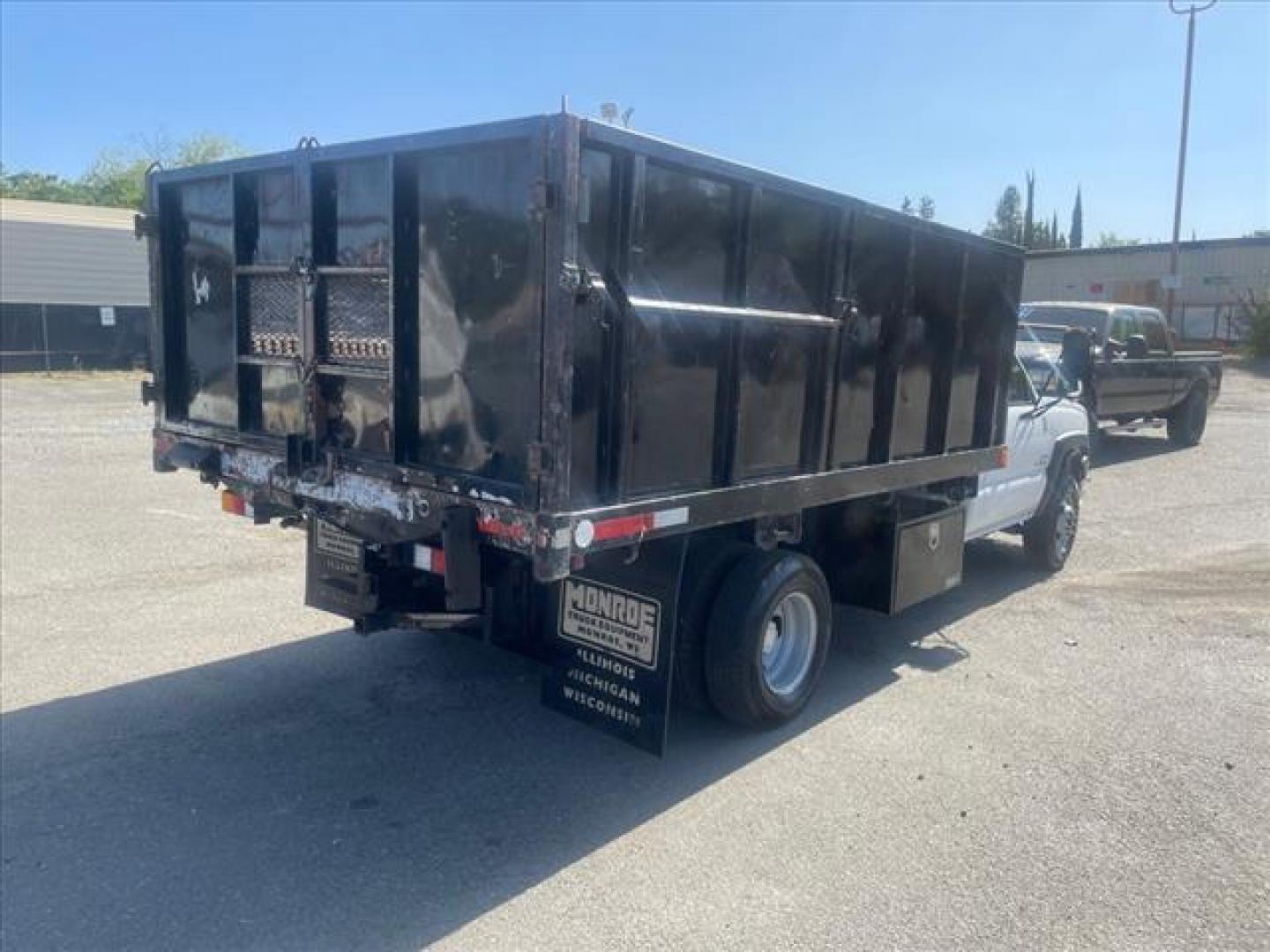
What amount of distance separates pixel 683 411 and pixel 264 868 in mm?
2340

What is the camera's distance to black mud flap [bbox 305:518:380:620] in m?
4.54

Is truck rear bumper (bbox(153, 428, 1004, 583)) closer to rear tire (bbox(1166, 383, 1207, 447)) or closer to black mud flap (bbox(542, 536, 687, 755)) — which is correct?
black mud flap (bbox(542, 536, 687, 755))

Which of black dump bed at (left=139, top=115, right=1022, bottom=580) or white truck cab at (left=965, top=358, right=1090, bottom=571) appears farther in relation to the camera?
white truck cab at (left=965, top=358, right=1090, bottom=571)

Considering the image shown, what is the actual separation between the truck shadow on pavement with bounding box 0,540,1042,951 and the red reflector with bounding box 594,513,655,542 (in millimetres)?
1209

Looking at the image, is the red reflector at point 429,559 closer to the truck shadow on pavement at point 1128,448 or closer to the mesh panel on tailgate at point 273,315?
the mesh panel on tailgate at point 273,315

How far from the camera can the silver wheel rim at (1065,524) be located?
8.49 m

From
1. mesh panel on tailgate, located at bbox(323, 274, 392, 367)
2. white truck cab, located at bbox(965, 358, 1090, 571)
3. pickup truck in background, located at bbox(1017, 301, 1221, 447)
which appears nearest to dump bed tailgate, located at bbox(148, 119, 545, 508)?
mesh panel on tailgate, located at bbox(323, 274, 392, 367)

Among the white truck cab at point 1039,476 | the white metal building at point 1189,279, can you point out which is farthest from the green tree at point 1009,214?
the white truck cab at point 1039,476

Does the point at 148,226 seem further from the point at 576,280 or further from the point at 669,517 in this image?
the point at 669,517

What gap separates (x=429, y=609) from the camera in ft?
15.4

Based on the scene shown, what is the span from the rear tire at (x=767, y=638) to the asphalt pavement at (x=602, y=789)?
23 centimetres

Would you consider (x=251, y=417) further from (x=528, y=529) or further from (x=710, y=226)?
(x=710, y=226)

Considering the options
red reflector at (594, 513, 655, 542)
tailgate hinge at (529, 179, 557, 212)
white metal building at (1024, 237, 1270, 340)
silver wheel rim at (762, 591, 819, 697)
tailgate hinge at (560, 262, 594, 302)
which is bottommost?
silver wheel rim at (762, 591, 819, 697)

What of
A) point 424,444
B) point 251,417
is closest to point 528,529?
point 424,444
